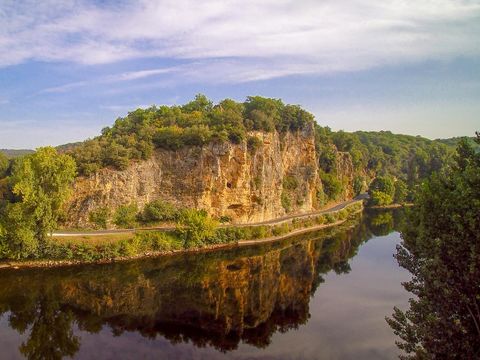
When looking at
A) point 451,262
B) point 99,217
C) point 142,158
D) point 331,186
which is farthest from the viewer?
point 331,186

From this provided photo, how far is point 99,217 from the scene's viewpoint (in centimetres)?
4047

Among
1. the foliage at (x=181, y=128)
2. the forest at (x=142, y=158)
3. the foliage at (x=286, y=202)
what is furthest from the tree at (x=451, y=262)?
the foliage at (x=286, y=202)

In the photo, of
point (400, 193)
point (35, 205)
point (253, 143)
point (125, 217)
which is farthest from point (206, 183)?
point (400, 193)

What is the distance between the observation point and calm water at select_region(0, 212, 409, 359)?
21.0 m

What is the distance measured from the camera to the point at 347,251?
151 ft

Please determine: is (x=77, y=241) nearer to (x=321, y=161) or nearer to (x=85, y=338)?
(x=85, y=338)

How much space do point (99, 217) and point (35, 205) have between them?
8643 mm

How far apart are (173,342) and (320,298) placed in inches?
514

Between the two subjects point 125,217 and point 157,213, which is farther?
point 157,213

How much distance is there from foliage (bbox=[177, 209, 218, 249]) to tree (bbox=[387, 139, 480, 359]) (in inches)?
1165

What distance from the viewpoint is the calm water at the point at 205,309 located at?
20969 millimetres

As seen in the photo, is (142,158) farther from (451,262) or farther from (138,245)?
(451,262)

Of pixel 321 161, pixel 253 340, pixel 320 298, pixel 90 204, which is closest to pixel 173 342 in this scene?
pixel 253 340

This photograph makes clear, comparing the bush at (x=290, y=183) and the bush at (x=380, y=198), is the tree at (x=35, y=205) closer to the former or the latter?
the bush at (x=290, y=183)
